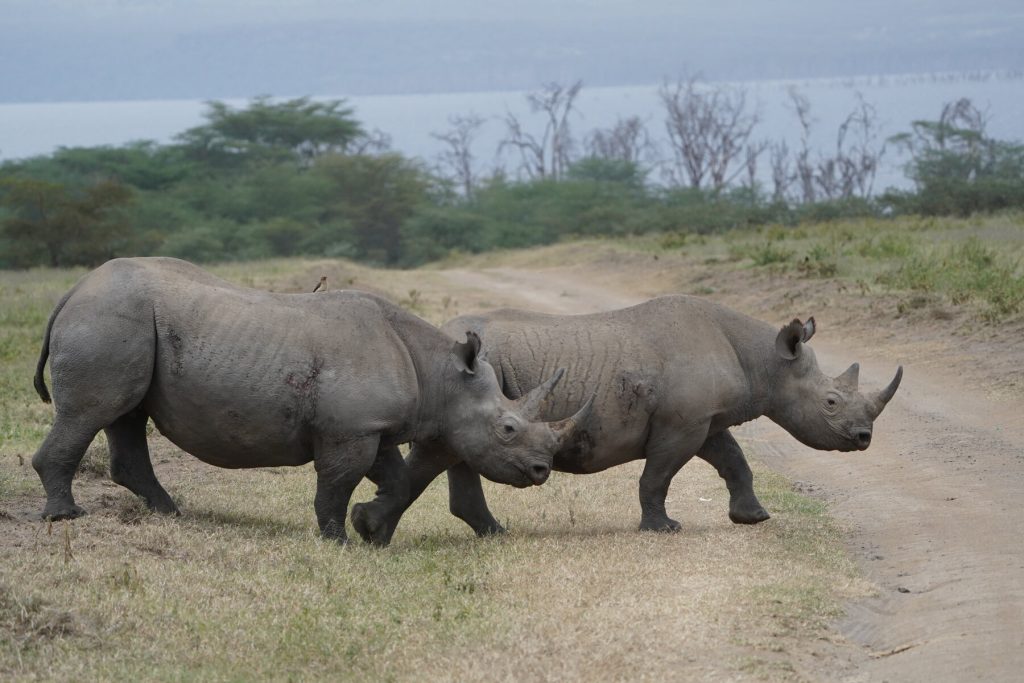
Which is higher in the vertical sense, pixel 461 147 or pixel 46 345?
pixel 461 147

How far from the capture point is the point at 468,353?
7.96 metres

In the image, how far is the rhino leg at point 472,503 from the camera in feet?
27.7

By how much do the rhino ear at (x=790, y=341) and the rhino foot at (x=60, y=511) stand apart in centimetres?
429

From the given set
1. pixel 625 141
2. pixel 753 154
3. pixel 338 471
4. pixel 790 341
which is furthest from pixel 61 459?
pixel 625 141

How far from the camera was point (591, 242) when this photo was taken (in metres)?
35.8

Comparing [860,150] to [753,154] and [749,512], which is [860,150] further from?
[749,512]

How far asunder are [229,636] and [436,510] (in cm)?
363

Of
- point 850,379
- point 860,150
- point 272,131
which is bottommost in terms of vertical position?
point 850,379

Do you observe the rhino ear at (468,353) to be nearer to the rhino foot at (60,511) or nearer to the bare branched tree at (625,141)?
the rhino foot at (60,511)

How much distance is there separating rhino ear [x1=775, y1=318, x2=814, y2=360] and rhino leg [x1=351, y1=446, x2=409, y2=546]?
97.3 inches

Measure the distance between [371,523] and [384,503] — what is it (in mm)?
139

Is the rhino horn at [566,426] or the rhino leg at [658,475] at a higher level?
the rhino horn at [566,426]

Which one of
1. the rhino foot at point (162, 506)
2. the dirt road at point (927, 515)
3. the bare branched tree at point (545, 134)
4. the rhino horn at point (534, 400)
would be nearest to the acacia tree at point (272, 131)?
the bare branched tree at point (545, 134)

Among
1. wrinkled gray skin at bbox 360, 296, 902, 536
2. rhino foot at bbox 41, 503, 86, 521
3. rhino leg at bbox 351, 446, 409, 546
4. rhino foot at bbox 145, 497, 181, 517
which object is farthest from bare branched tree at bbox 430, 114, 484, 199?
rhino foot at bbox 41, 503, 86, 521
